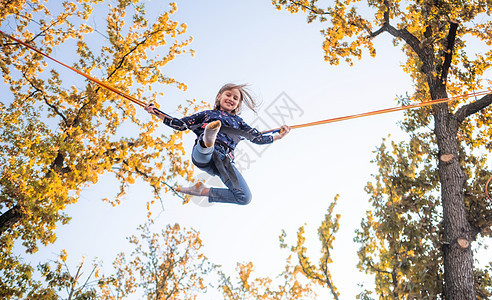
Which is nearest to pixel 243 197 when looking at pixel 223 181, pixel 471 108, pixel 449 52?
pixel 223 181

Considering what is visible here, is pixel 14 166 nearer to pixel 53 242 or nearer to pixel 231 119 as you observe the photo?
pixel 53 242

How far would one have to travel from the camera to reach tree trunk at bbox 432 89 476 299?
4.59 m

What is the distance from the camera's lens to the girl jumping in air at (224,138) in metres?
4.05

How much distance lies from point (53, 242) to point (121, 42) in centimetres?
423

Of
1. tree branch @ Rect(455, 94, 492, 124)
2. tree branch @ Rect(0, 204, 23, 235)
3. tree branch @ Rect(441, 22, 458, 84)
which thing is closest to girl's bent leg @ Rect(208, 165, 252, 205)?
tree branch @ Rect(0, 204, 23, 235)

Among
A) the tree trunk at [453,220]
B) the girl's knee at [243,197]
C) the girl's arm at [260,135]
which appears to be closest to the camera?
the girl's knee at [243,197]

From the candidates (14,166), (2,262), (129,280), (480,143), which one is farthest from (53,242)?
(129,280)

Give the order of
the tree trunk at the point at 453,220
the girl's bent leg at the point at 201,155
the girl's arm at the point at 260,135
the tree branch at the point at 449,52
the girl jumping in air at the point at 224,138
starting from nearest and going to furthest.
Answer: the girl's bent leg at the point at 201,155, the girl jumping in air at the point at 224,138, the girl's arm at the point at 260,135, the tree trunk at the point at 453,220, the tree branch at the point at 449,52

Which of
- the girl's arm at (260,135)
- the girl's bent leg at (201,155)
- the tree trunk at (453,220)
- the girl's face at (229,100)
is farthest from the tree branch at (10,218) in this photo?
the tree trunk at (453,220)

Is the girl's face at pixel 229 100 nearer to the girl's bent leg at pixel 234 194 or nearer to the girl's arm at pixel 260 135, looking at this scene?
the girl's arm at pixel 260 135

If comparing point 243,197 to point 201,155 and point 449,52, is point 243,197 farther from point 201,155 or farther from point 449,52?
point 449,52

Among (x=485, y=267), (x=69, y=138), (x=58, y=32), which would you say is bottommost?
(x=485, y=267)

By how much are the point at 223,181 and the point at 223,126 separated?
65 centimetres

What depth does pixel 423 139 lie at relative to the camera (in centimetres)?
657
